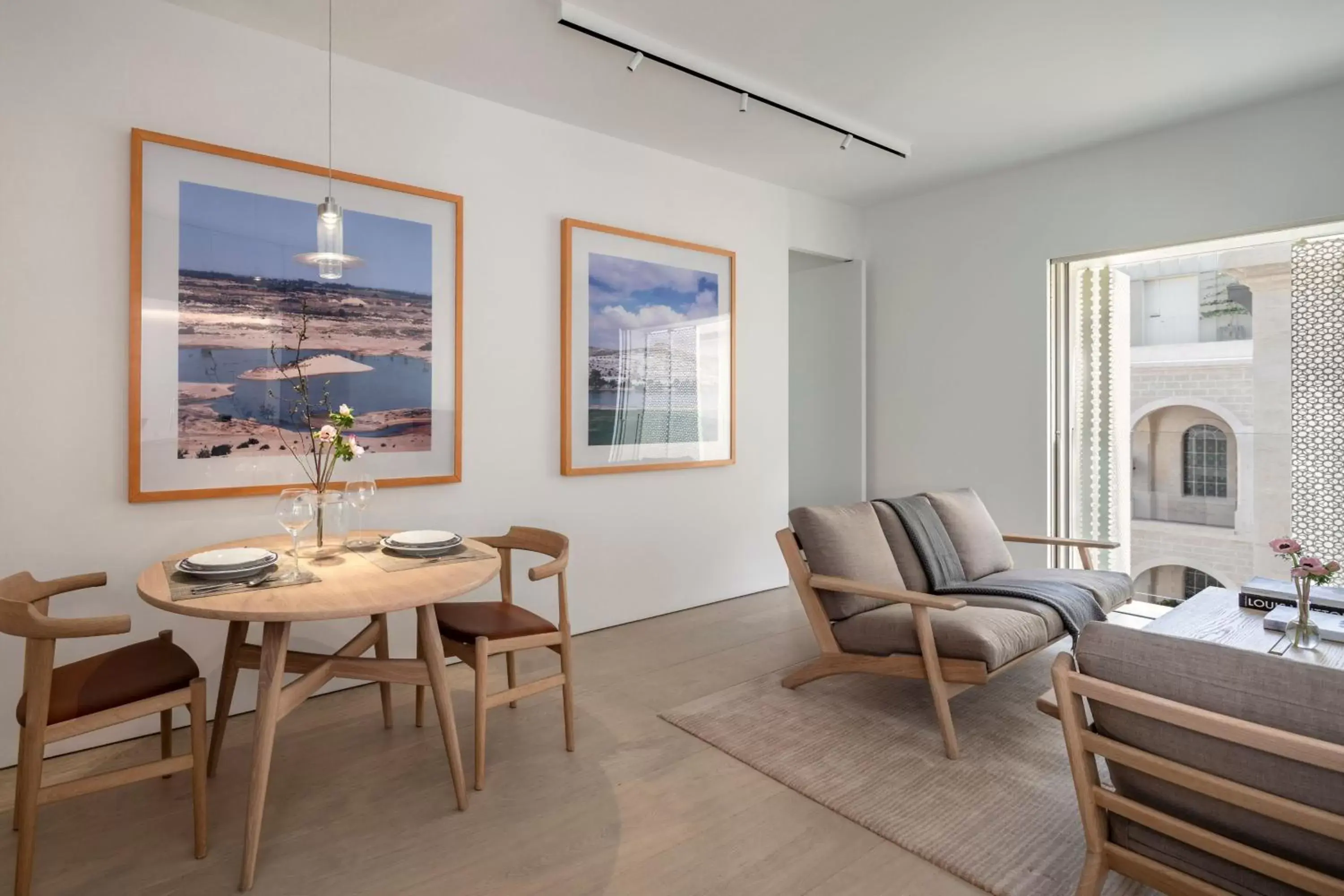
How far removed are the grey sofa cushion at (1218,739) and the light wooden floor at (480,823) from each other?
634mm

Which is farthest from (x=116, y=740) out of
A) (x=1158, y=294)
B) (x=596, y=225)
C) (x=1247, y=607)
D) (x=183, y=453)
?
(x=1158, y=294)

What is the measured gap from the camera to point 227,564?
7.07 ft

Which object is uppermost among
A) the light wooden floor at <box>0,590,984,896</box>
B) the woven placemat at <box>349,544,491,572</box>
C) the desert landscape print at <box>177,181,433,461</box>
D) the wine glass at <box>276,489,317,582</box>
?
the desert landscape print at <box>177,181,433,461</box>

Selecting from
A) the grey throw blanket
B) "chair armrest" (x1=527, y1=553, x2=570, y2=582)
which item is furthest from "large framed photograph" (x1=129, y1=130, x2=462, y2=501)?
the grey throw blanket

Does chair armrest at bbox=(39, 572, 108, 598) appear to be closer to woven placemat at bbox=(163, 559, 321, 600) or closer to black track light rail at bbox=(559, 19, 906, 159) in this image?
woven placemat at bbox=(163, 559, 321, 600)

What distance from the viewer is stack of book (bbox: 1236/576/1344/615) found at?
2.77 m

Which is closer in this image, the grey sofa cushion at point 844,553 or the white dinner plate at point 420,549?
the white dinner plate at point 420,549

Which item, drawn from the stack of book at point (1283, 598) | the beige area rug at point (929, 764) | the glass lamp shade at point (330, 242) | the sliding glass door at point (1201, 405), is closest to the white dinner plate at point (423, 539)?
the glass lamp shade at point (330, 242)

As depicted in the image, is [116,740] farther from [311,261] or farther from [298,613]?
[311,261]

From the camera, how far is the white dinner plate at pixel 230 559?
2141 mm

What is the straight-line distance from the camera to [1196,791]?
1397 millimetres

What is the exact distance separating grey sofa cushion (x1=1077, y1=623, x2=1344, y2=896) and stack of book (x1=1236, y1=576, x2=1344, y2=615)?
1.87m

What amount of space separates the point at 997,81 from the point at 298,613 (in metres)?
3.78

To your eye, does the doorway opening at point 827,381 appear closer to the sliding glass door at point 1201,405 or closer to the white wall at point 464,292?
the white wall at point 464,292
